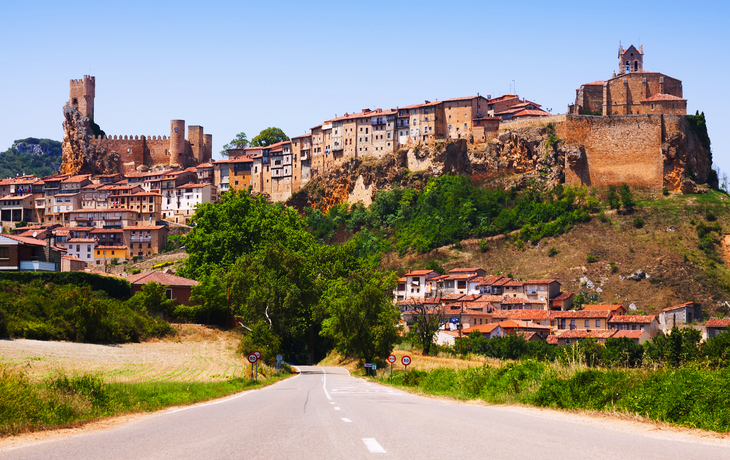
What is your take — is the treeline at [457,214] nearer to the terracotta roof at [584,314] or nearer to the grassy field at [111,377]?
the terracotta roof at [584,314]

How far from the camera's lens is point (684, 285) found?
79625mm

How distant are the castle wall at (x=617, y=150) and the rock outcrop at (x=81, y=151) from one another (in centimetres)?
8800

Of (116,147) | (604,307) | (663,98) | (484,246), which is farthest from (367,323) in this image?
(116,147)

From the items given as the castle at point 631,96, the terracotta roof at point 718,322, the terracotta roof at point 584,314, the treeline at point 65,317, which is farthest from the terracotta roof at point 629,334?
the castle at point 631,96

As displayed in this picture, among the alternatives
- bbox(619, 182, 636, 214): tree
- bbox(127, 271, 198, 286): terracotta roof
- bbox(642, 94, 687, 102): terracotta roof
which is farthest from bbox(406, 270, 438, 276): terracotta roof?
bbox(642, 94, 687, 102): terracotta roof

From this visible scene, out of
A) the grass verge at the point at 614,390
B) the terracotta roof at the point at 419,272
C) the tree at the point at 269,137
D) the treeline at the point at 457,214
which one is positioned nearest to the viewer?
the grass verge at the point at 614,390

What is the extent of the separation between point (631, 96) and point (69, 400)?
344ft

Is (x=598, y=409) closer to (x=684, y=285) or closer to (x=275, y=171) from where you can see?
(x=684, y=285)

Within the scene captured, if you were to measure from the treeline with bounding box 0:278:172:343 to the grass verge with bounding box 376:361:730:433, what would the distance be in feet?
75.2

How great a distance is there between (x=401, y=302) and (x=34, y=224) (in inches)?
2866

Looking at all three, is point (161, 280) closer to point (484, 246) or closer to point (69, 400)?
point (69, 400)

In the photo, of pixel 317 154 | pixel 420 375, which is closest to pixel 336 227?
pixel 317 154

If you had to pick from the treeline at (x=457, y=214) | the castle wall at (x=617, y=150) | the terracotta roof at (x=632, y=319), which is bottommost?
the terracotta roof at (x=632, y=319)

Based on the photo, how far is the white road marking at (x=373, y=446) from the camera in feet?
26.7
